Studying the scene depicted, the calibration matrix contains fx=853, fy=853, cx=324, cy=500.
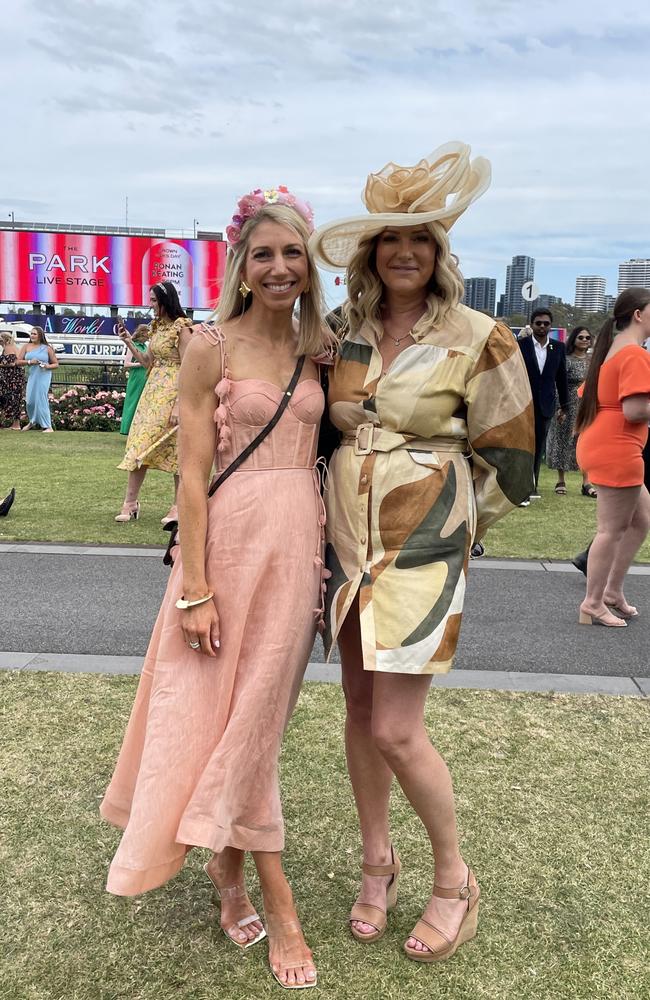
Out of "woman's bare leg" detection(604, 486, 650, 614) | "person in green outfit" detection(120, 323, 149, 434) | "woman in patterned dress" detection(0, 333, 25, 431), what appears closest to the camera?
"woman's bare leg" detection(604, 486, 650, 614)

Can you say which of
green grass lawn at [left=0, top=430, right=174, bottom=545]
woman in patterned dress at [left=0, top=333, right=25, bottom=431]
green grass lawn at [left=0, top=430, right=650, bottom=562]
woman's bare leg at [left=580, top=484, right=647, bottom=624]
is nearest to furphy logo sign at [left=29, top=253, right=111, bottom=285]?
woman in patterned dress at [left=0, top=333, right=25, bottom=431]

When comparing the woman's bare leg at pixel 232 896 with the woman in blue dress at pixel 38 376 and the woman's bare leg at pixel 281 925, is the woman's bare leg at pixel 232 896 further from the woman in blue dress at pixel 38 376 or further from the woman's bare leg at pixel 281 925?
→ the woman in blue dress at pixel 38 376

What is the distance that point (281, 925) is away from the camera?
2.38 m

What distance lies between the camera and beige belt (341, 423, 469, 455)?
2.31 metres

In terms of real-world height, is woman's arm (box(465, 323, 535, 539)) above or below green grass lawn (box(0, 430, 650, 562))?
above

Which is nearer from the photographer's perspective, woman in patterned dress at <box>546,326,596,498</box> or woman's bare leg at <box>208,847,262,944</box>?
woman's bare leg at <box>208,847,262,944</box>

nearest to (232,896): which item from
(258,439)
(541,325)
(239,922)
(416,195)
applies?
(239,922)

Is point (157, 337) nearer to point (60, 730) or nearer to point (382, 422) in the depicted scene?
point (60, 730)

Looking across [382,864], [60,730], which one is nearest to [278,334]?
[382,864]

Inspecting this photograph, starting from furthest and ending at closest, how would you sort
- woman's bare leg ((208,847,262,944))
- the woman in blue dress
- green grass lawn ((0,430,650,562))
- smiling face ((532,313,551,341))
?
the woman in blue dress
smiling face ((532,313,551,341))
green grass lawn ((0,430,650,562))
woman's bare leg ((208,847,262,944))

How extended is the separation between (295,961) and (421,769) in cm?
62

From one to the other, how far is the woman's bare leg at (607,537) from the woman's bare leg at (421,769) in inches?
124

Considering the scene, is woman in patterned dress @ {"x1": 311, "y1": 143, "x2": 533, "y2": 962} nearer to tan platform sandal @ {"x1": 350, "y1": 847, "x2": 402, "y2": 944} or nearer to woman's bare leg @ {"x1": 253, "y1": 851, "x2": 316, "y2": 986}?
tan platform sandal @ {"x1": 350, "y1": 847, "x2": 402, "y2": 944}

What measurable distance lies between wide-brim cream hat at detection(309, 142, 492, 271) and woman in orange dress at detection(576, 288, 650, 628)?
2838 millimetres
